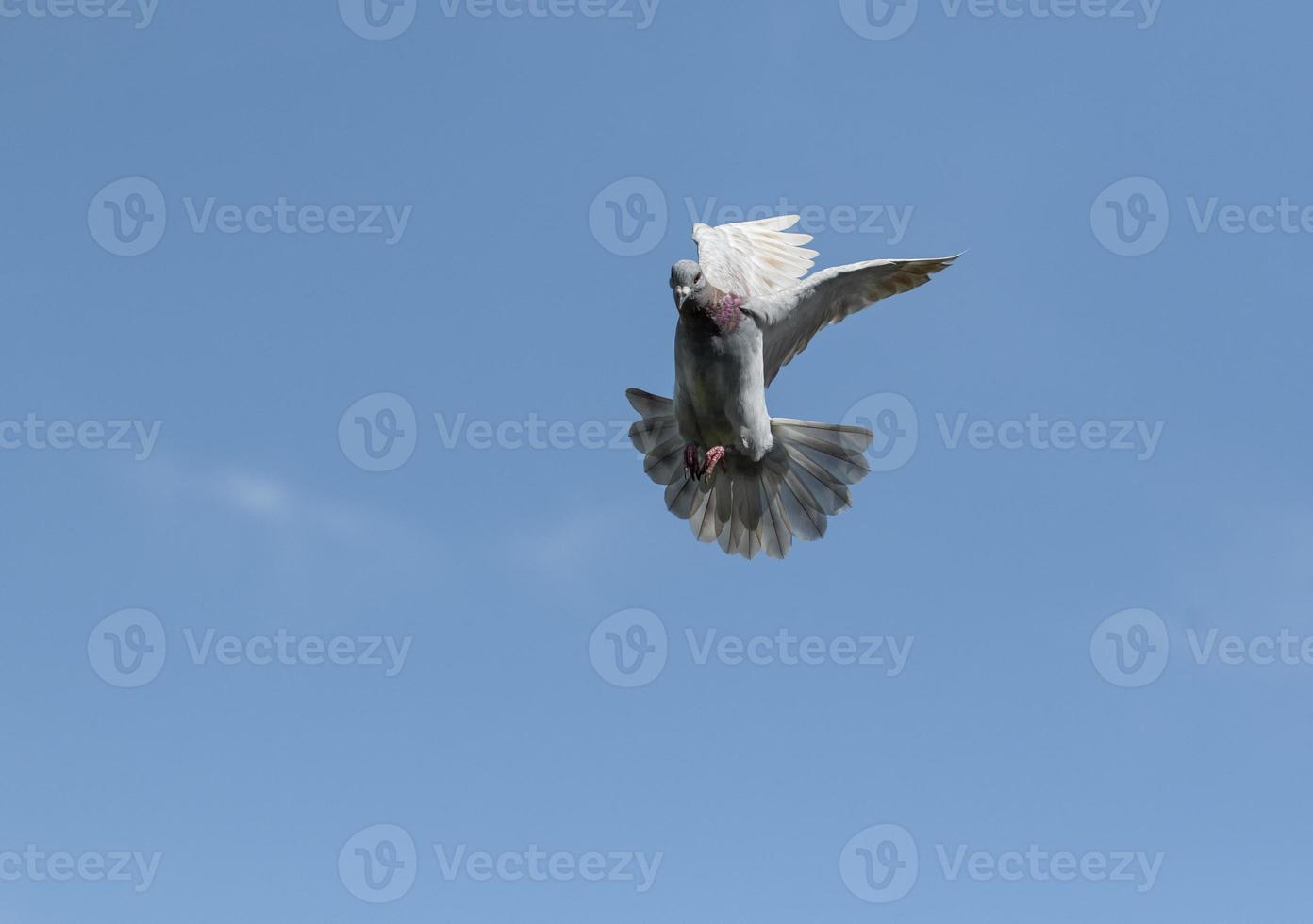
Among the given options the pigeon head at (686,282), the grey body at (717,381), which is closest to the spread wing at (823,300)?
the grey body at (717,381)

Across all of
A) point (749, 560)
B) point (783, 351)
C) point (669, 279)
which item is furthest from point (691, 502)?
Answer: point (669, 279)

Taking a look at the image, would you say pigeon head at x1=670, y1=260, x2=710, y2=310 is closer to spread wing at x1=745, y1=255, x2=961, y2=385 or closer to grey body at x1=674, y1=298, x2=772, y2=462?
grey body at x1=674, y1=298, x2=772, y2=462

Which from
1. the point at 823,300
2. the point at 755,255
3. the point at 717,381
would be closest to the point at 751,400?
the point at 717,381

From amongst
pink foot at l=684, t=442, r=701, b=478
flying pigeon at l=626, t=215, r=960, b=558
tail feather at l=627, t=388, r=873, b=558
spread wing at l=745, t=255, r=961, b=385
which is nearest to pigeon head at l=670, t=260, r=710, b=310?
flying pigeon at l=626, t=215, r=960, b=558

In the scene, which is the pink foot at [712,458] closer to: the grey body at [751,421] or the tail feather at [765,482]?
the grey body at [751,421]

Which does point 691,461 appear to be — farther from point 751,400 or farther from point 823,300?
point 823,300

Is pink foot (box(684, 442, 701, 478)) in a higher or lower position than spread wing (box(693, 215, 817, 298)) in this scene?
lower
